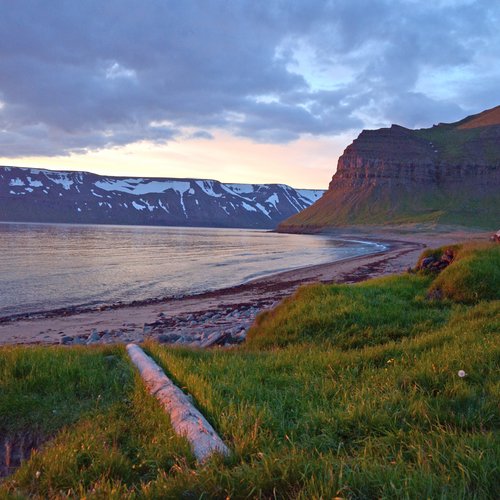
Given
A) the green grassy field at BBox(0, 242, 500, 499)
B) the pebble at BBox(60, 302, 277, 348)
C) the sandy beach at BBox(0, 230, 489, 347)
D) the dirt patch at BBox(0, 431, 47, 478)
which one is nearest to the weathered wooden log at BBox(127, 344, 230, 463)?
the green grassy field at BBox(0, 242, 500, 499)

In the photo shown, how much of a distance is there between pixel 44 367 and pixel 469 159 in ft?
712

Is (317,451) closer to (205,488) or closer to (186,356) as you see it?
(205,488)

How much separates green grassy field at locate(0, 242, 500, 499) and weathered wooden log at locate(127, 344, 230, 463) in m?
0.10

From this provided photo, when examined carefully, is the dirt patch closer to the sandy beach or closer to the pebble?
the sandy beach

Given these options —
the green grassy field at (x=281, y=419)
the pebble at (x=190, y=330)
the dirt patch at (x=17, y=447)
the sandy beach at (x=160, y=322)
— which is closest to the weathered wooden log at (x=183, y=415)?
the green grassy field at (x=281, y=419)

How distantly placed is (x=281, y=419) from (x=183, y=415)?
98 centimetres

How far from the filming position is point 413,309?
10008 millimetres

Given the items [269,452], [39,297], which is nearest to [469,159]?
[39,297]

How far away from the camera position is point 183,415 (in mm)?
4293

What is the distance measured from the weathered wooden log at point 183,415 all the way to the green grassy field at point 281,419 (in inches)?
4.0

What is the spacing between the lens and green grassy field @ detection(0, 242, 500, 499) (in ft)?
9.75

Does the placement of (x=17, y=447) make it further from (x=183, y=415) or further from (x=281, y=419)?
(x=281, y=419)

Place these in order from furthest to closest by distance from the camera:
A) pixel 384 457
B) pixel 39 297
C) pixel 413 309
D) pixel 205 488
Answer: pixel 39 297 < pixel 413 309 < pixel 384 457 < pixel 205 488

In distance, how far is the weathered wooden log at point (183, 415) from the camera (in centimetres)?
366
